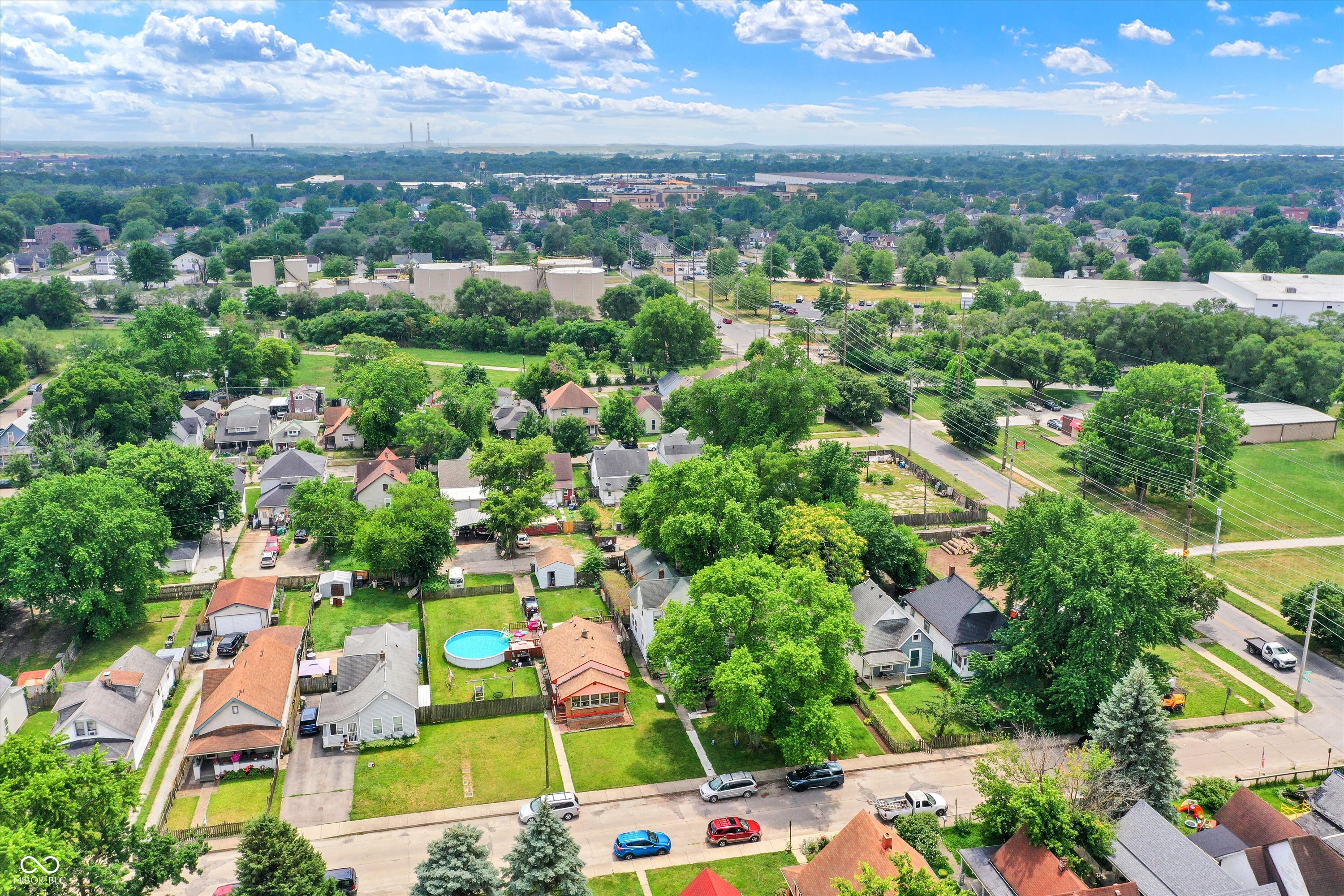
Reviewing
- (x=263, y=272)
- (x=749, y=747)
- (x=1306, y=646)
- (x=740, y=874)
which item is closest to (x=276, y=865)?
(x=740, y=874)

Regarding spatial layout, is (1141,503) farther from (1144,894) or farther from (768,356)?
(1144,894)

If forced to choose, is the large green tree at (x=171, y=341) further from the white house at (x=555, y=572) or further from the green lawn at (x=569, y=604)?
the green lawn at (x=569, y=604)

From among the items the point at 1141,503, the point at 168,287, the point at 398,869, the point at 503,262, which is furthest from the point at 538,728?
the point at 503,262

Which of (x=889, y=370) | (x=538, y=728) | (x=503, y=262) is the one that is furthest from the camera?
(x=503, y=262)

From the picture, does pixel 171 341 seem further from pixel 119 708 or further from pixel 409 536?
pixel 119 708

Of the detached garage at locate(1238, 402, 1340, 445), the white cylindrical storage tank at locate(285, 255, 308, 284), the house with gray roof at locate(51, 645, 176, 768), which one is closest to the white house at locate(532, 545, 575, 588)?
the house with gray roof at locate(51, 645, 176, 768)

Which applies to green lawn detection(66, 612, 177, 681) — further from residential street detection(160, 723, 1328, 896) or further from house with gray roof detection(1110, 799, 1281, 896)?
house with gray roof detection(1110, 799, 1281, 896)

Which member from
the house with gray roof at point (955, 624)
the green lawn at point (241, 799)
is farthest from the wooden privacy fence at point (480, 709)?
the house with gray roof at point (955, 624)
